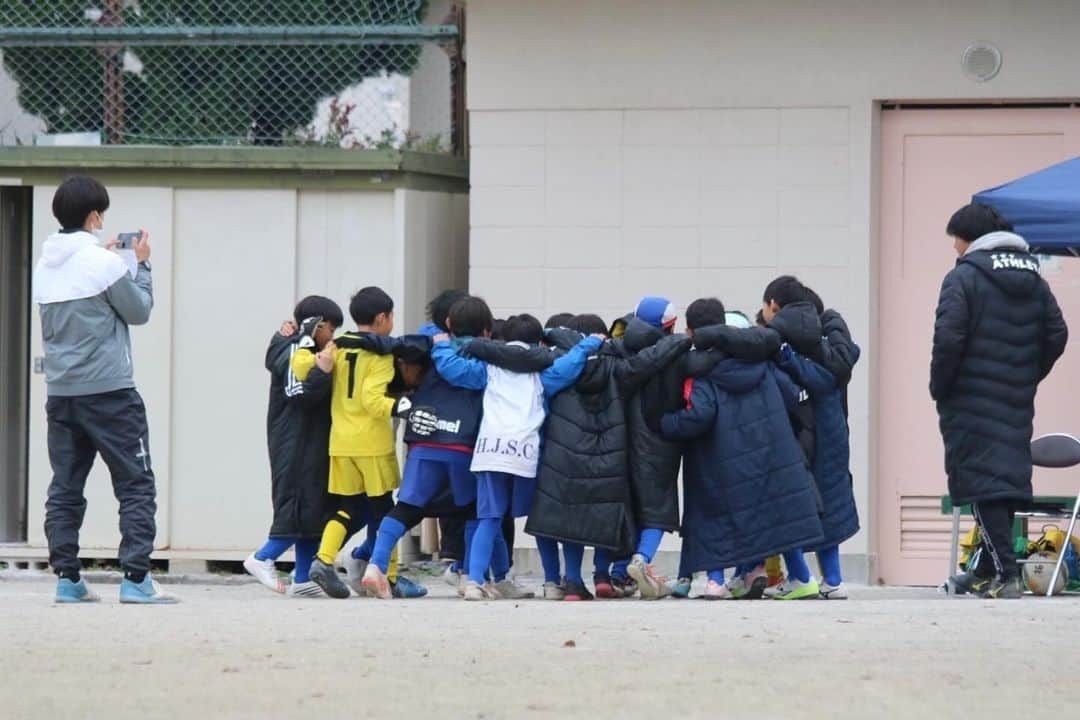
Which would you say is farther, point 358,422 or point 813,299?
point 813,299

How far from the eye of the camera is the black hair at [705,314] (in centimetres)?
996

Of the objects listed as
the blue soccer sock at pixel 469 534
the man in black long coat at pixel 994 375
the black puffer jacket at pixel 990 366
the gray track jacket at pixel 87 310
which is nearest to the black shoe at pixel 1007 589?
the man in black long coat at pixel 994 375

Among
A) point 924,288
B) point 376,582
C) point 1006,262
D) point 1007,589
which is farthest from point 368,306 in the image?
point 924,288

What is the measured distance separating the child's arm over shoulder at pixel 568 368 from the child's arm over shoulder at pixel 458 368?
1.01ft

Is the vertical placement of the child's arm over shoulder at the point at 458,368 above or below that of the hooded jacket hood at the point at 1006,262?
below

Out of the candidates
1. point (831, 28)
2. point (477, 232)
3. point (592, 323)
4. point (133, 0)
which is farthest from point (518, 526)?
point (133, 0)

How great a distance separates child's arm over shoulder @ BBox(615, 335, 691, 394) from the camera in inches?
386

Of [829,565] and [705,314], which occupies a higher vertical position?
[705,314]

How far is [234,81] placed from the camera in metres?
13.9

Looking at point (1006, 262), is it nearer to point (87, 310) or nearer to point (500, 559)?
point (500, 559)

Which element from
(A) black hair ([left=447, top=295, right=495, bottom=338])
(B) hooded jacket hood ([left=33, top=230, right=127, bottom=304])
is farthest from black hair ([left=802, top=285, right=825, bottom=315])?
(B) hooded jacket hood ([left=33, top=230, right=127, bottom=304])

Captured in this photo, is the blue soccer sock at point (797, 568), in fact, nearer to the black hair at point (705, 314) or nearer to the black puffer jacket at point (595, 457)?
the black puffer jacket at point (595, 457)

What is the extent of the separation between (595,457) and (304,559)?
1.70 meters

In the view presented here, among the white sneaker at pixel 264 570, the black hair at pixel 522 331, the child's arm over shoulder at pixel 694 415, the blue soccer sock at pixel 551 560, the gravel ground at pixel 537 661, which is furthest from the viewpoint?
the white sneaker at pixel 264 570
